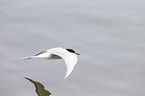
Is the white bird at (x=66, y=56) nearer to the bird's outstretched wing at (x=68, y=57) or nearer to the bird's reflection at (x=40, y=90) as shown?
the bird's outstretched wing at (x=68, y=57)

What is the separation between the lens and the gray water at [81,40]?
3344mm

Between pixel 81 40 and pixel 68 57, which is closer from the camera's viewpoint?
pixel 68 57

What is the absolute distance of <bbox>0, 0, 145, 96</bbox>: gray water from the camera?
334 centimetres

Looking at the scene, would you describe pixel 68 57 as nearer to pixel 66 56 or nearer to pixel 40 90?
pixel 66 56

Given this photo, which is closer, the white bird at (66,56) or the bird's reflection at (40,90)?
the white bird at (66,56)

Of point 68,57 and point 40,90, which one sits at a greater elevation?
point 68,57

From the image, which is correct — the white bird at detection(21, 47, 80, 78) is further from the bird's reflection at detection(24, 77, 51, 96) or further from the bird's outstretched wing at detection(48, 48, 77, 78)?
the bird's reflection at detection(24, 77, 51, 96)

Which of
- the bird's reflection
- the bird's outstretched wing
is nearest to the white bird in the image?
the bird's outstretched wing

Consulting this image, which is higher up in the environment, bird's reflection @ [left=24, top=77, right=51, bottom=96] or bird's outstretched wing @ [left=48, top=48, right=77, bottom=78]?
bird's outstretched wing @ [left=48, top=48, right=77, bottom=78]

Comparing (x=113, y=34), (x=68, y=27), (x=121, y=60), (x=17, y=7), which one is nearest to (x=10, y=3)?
(x=17, y=7)

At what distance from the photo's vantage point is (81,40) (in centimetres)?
413

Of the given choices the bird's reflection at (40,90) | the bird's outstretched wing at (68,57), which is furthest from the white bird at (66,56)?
the bird's reflection at (40,90)

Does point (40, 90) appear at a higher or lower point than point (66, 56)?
lower

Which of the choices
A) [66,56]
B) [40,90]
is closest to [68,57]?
[66,56]
